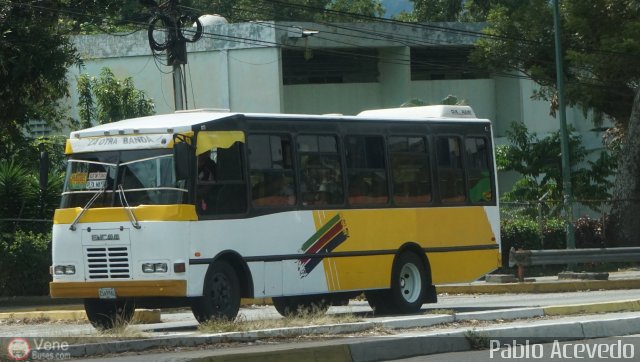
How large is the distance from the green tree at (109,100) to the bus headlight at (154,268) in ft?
89.6

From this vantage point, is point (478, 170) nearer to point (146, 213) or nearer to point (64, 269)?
point (146, 213)

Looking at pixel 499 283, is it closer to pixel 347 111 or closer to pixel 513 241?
pixel 513 241

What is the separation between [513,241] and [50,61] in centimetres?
1407

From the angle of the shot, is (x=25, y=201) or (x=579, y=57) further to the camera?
(x=579, y=57)

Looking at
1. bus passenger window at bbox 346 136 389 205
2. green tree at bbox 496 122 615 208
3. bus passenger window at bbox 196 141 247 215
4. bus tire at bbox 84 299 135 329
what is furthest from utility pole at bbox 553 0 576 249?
bus tire at bbox 84 299 135 329

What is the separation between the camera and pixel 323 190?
16.9 metres

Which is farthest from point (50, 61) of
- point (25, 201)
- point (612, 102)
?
point (612, 102)

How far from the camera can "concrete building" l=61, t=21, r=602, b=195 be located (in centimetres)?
4288

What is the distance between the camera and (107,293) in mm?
14891

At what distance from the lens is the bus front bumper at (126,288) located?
14555mm

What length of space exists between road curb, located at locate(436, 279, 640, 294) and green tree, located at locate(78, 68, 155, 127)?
20147 millimetres

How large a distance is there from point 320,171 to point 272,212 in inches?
48.5

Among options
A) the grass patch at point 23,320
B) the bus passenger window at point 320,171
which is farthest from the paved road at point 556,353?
the grass patch at point 23,320

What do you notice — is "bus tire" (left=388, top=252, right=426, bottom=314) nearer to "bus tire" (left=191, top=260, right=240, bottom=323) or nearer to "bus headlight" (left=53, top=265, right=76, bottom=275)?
"bus tire" (left=191, top=260, right=240, bottom=323)
